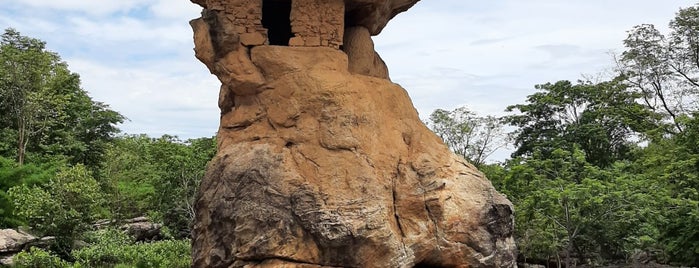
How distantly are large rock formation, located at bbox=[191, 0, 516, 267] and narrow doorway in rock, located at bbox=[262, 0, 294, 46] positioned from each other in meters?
1.93

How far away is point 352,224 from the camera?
7520 mm

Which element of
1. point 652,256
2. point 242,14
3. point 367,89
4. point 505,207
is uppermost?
point 242,14

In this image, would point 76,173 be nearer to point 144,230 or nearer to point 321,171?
point 144,230

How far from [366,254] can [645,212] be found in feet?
33.8

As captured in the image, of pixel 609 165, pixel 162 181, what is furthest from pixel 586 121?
pixel 162 181

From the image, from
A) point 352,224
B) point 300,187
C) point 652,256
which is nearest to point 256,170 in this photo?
point 300,187

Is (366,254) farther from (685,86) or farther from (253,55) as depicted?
(685,86)

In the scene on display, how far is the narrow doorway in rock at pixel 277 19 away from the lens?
10.9 m

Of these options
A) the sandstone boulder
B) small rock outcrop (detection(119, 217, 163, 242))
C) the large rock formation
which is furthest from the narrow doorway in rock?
small rock outcrop (detection(119, 217, 163, 242))

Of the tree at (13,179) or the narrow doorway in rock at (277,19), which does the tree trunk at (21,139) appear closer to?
the tree at (13,179)

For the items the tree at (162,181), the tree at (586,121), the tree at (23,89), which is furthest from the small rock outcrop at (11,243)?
the tree at (586,121)

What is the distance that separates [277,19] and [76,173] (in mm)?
11581

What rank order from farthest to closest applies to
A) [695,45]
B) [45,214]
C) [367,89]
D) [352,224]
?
[695,45], [45,214], [367,89], [352,224]

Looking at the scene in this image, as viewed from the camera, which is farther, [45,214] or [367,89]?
[45,214]
